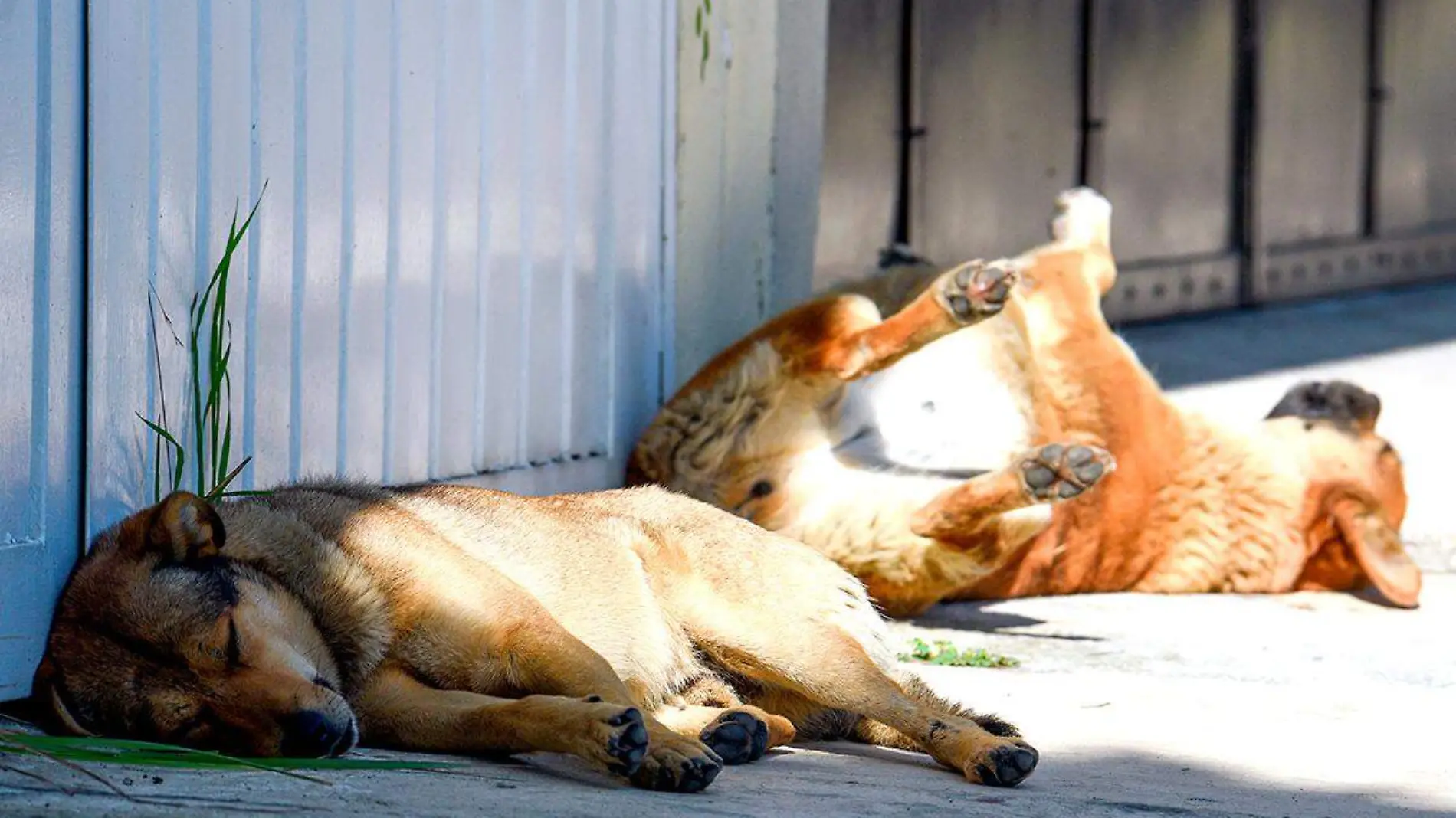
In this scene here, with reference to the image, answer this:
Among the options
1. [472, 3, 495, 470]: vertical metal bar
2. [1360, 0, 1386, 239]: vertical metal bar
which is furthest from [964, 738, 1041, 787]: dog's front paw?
[1360, 0, 1386, 239]: vertical metal bar

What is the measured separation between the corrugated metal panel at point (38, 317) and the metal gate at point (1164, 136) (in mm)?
5322

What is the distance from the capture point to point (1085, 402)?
6359 millimetres

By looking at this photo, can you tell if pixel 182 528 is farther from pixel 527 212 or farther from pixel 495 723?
pixel 527 212

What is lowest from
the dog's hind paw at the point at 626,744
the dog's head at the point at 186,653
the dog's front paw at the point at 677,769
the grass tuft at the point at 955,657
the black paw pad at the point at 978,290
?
the grass tuft at the point at 955,657

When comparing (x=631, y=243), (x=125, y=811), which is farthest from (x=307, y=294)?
(x=125, y=811)

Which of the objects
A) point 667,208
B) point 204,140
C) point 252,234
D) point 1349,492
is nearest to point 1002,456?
point 1349,492

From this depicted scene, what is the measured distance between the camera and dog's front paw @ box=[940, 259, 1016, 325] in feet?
18.5

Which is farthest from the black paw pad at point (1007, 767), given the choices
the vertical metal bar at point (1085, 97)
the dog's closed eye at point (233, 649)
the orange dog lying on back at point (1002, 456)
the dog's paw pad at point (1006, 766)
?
the vertical metal bar at point (1085, 97)

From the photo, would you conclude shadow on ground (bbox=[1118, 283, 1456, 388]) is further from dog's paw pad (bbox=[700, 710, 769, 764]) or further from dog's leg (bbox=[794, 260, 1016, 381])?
dog's paw pad (bbox=[700, 710, 769, 764])

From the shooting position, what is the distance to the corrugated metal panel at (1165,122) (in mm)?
10172

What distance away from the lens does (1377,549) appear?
6.17m

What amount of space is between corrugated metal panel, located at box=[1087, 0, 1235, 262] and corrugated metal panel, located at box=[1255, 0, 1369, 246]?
0.27 metres

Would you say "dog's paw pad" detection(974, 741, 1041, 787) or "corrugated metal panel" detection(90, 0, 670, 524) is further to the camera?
"corrugated metal panel" detection(90, 0, 670, 524)

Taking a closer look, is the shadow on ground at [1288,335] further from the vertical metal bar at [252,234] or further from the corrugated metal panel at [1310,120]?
the vertical metal bar at [252,234]
